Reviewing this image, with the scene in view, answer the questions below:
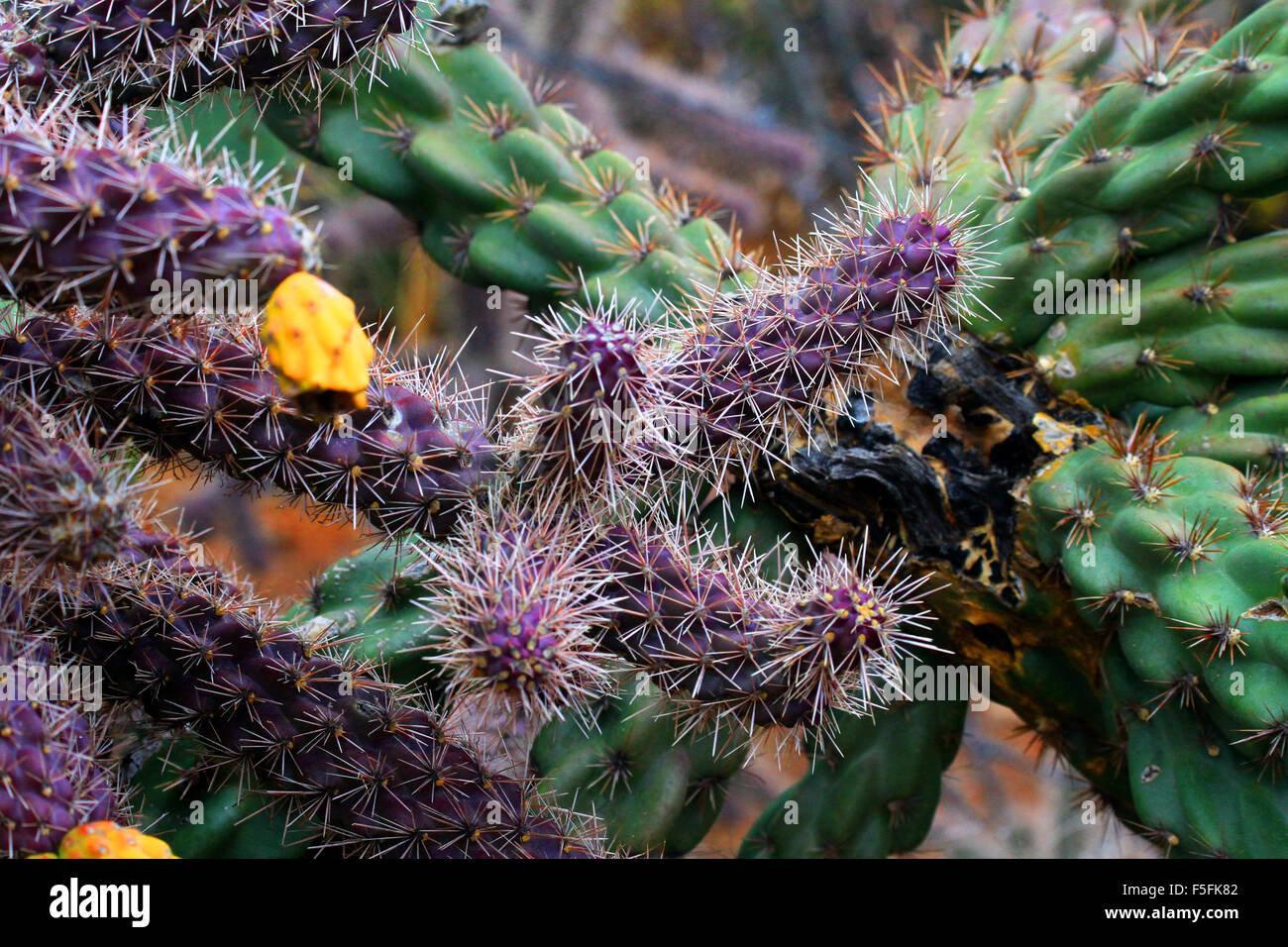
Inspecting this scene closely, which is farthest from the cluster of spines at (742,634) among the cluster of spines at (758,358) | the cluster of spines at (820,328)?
the cluster of spines at (820,328)

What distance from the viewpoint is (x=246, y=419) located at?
1.46 metres

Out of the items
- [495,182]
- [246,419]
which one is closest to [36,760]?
[246,419]

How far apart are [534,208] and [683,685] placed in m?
1.11

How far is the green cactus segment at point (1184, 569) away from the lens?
4.96 ft

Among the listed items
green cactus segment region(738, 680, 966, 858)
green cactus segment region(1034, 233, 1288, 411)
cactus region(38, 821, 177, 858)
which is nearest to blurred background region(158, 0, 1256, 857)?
green cactus segment region(738, 680, 966, 858)

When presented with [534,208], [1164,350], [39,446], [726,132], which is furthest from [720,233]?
[726,132]

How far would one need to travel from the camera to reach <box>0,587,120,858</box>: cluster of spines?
1.12m

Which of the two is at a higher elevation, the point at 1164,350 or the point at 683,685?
the point at 1164,350

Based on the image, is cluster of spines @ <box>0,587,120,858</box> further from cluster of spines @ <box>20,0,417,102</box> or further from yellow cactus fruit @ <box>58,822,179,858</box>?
cluster of spines @ <box>20,0,417,102</box>

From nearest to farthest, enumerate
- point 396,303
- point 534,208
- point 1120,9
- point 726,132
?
point 534,208 < point 1120,9 < point 726,132 < point 396,303

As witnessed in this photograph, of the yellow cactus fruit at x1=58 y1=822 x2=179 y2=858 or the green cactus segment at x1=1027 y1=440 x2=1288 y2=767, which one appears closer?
the yellow cactus fruit at x1=58 y1=822 x2=179 y2=858

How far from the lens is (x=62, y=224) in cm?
109

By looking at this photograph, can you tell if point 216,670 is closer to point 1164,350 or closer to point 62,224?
point 62,224

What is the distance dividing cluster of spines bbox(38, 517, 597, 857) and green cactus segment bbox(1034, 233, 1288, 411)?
1289 millimetres
